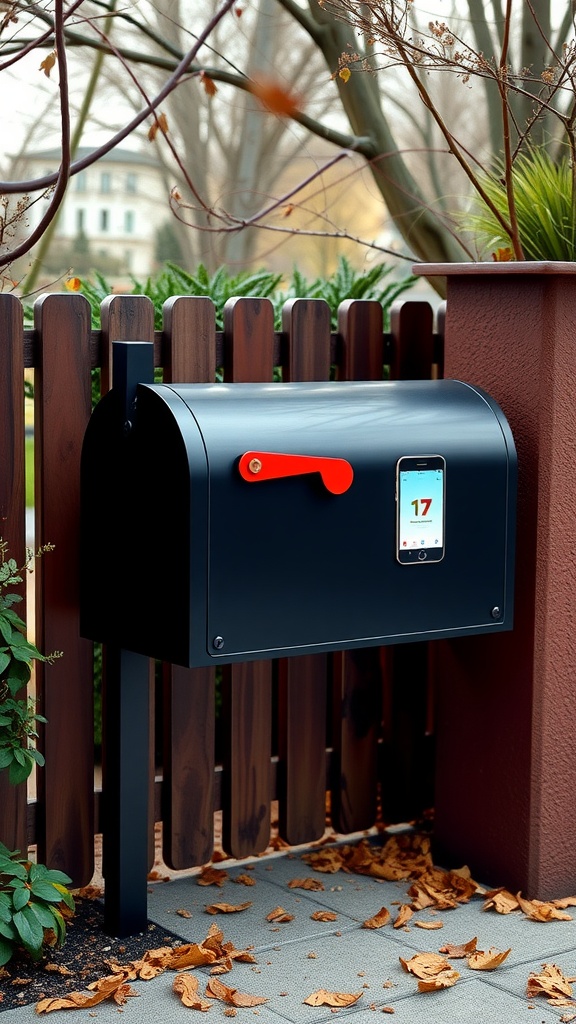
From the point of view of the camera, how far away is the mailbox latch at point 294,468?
2.64 m

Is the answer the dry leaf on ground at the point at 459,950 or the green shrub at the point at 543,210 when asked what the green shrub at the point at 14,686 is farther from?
the green shrub at the point at 543,210

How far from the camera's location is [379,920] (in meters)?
3.11

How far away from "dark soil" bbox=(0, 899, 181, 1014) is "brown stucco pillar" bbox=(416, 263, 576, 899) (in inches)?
38.1

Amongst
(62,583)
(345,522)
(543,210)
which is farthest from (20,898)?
(543,210)

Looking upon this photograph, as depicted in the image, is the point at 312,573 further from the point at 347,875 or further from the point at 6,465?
the point at 347,875

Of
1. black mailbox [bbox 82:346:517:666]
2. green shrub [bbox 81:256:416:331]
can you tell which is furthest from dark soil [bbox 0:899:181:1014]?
green shrub [bbox 81:256:416:331]

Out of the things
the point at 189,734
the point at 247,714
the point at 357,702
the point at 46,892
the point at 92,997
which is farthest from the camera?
the point at 357,702

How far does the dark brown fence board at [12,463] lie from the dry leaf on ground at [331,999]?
2.87 ft

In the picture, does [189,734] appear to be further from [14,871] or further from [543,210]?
[543,210]

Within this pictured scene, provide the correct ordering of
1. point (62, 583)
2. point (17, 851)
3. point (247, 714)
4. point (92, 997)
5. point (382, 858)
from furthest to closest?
1. point (382, 858)
2. point (247, 714)
3. point (62, 583)
4. point (17, 851)
5. point (92, 997)

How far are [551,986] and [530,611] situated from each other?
0.95m

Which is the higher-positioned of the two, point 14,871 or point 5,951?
point 14,871

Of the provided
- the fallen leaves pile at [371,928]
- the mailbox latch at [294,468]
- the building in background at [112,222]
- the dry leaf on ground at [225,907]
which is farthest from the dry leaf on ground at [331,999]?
the building in background at [112,222]

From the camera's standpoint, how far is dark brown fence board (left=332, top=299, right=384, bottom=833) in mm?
3576
